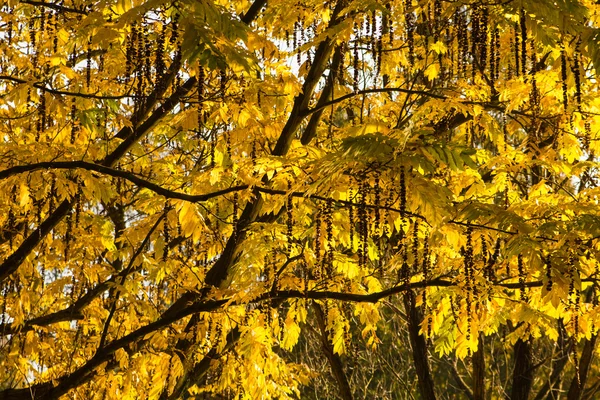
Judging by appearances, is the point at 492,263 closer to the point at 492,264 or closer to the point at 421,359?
the point at 492,264

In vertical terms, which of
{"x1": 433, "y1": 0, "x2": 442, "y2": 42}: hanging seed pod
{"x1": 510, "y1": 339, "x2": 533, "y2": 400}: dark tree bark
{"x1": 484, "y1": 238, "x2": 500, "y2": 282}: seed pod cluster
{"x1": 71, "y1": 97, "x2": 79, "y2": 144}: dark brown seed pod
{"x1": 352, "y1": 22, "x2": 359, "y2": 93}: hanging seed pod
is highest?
{"x1": 433, "y1": 0, "x2": 442, "y2": 42}: hanging seed pod

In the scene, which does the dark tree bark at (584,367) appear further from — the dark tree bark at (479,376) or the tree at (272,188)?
the dark tree bark at (479,376)

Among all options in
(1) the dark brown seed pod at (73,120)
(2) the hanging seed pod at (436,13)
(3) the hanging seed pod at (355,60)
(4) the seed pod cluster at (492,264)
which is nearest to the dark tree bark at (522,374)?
(4) the seed pod cluster at (492,264)

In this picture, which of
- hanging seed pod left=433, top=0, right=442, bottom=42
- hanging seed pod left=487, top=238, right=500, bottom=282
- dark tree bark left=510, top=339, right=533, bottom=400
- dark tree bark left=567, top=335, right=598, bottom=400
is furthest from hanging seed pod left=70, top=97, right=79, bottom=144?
dark tree bark left=567, top=335, right=598, bottom=400

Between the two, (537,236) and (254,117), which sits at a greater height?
(254,117)

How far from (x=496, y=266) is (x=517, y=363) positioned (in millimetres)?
3685

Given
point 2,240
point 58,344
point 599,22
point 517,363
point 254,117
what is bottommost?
point 517,363

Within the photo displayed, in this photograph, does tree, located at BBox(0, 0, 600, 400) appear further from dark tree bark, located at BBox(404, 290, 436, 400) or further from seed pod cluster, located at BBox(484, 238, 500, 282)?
dark tree bark, located at BBox(404, 290, 436, 400)

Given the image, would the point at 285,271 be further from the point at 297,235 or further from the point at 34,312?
the point at 34,312

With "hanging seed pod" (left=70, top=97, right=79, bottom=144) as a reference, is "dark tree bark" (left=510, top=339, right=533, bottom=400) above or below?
below

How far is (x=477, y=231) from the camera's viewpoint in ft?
14.9

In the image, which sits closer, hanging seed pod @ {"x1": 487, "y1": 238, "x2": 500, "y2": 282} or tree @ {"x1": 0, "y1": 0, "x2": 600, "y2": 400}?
tree @ {"x1": 0, "y1": 0, "x2": 600, "y2": 400}

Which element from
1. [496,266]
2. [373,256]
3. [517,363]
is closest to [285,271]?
[373,256]

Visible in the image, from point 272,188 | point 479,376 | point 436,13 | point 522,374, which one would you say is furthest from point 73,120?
point 522,374
